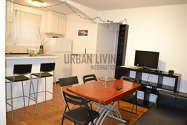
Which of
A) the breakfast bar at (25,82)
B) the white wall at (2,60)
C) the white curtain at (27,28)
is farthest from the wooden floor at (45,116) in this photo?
the white curtain at (27,28)

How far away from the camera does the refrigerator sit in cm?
518

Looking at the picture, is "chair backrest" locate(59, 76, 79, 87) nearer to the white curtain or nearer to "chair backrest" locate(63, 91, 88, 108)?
"chair backrest" locate(63, 91, 88, 108)

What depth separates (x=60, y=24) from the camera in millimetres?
5691

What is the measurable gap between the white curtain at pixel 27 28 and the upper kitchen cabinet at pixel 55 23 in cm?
38

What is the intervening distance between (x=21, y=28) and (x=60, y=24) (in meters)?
1.39

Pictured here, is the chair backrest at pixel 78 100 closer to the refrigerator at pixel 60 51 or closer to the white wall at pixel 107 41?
the white wall at pixel 107 41

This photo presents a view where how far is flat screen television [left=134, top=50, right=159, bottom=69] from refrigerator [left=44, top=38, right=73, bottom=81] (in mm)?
2603

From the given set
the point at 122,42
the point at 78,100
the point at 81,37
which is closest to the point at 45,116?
the point at 78,100

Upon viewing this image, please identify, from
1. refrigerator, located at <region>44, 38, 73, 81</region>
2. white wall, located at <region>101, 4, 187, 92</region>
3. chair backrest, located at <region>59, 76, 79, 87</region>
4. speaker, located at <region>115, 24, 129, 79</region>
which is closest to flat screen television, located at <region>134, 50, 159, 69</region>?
white wall, located at <region>101, 4, 187, 92</region>

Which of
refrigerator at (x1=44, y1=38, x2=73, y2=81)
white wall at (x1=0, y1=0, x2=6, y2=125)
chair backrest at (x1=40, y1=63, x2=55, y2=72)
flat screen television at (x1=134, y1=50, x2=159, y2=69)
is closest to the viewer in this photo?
white wall at (x1=0, y1=0, x2=6, y2=125)

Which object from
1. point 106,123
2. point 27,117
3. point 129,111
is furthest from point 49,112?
point 129,111

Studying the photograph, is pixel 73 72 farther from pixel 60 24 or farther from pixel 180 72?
pixel 180 72

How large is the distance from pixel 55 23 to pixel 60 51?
1.08m

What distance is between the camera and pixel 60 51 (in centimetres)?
533
